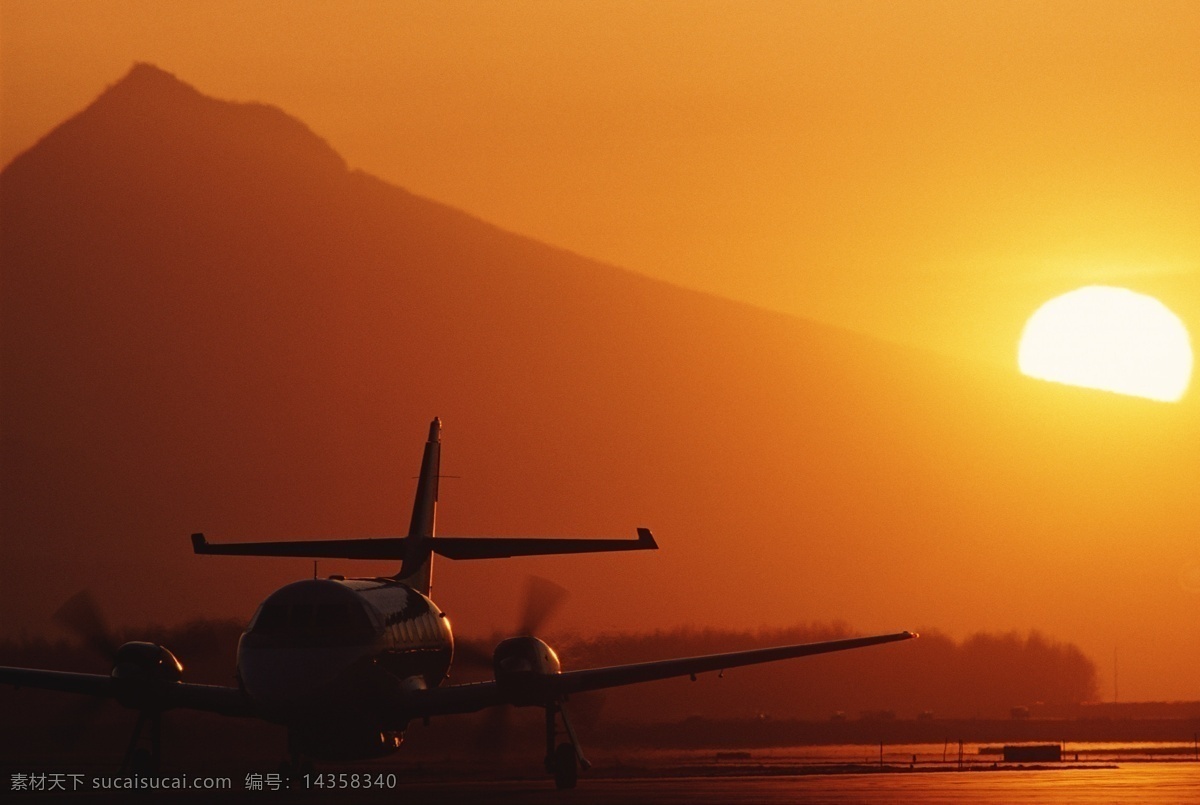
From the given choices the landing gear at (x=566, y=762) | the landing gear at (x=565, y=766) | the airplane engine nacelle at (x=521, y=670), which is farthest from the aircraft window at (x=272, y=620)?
the landing gear at (x=565, y=766)

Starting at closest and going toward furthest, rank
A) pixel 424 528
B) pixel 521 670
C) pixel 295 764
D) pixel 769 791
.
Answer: pixel 769 791 < pixel 295 764 < pixel 521 670 < pixel 424 528

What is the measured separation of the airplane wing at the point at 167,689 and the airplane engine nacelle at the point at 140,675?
173 millimetres

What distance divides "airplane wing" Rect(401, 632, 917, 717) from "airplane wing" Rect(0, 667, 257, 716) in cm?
418

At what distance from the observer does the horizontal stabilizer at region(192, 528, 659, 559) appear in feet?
155

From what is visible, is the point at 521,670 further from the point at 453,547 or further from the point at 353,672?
the point at 453,547

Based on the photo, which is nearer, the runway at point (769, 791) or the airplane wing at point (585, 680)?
the runway at point (769, 791)

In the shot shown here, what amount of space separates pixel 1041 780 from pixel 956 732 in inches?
3066

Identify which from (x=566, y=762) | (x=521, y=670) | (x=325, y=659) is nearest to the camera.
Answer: (x=325, y=659)

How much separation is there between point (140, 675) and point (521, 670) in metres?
9.27

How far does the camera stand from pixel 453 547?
50188mm

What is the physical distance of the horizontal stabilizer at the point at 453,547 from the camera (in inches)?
1855

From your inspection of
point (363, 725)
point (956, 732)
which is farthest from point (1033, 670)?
point (363, 725)

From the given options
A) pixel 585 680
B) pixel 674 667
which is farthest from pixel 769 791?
pixel 674 667

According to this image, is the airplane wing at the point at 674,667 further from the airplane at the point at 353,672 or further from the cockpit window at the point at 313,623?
the cockpit window at the point at 313,623
